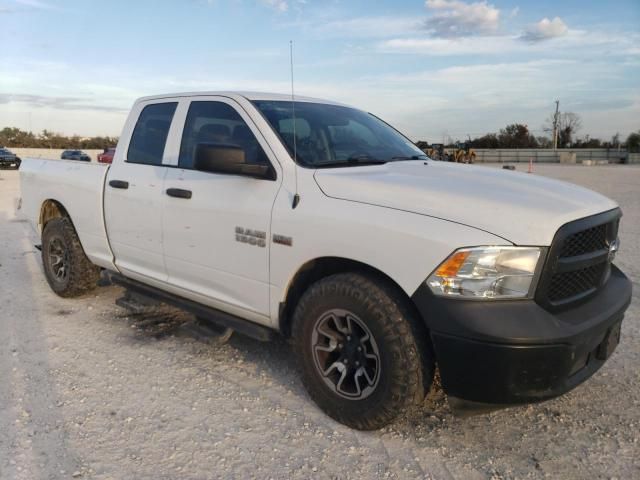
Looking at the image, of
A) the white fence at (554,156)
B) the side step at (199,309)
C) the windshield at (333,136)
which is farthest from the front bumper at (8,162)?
the windshield at (333,136)

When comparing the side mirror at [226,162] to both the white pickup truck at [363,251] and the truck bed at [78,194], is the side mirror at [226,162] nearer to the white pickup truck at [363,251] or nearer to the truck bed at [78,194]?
the white pickup truck at [363,251]

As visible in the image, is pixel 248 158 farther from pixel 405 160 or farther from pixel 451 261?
pixel 451 261

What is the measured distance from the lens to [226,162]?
3229 mm

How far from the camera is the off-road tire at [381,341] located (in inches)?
108

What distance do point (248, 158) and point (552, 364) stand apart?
2.15 meters

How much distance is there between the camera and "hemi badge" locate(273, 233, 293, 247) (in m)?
3.18

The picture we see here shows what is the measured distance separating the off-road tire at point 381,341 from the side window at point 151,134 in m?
1.96

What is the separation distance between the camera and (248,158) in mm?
3521

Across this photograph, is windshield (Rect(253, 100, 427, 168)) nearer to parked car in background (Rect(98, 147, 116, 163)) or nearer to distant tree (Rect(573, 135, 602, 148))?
parked car in background (Rect(98, 147, 116, 163))

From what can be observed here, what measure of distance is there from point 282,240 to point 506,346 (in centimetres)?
140

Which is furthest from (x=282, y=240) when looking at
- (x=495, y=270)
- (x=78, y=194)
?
(x=78, y=194)

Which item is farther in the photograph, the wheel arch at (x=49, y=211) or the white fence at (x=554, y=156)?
the white fence at (x=554, y=156)

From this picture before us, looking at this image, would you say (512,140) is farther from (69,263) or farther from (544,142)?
(69,263)

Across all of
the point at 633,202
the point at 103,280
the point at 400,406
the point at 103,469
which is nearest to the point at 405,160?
the point at 400,406
